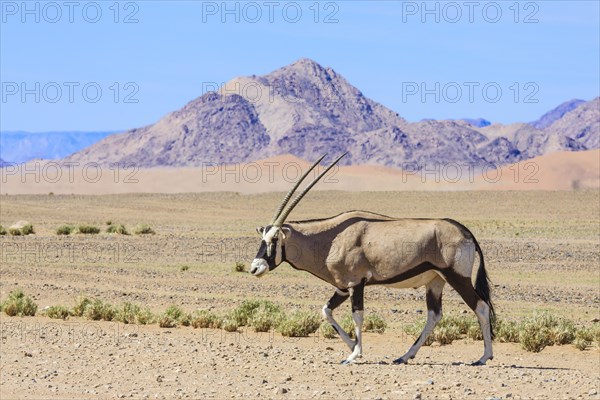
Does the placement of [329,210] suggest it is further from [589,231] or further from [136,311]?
[136,311]

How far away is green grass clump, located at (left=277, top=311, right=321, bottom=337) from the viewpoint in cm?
1559

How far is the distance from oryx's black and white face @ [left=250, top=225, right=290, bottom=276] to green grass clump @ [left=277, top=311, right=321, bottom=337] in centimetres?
356

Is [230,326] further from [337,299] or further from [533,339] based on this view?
[533,339]

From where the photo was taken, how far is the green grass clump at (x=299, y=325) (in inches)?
614

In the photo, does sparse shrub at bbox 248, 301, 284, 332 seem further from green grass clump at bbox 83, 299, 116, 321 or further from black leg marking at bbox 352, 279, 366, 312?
black leg marking at bbox 352, 279, 366, 312

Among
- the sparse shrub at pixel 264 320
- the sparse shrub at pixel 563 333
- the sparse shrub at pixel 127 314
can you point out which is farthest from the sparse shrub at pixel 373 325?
the sparse shrub at pixel 127 314

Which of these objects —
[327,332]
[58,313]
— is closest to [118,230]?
[58,313]

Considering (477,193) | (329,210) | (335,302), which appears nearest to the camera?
(335,302)

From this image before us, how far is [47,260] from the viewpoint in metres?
29.9

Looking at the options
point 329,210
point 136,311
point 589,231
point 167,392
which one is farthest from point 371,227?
point 329,210

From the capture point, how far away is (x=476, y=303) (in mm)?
12258

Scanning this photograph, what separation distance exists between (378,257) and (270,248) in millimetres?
1234

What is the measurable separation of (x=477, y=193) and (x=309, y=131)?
114 metres

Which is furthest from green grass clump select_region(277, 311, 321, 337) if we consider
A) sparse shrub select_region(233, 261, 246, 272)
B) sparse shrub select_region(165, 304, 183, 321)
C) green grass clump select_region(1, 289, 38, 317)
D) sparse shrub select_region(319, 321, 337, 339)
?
sparse shrub select_region(233, 261, 246, 272)
